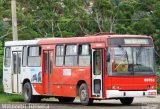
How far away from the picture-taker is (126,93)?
2302 centimetres

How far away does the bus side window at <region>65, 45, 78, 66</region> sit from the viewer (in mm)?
24984

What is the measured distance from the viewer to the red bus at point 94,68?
75.6 feet

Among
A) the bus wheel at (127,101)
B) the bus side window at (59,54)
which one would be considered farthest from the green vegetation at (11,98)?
the bus wheel at (127,101)

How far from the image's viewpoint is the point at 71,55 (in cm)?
2522

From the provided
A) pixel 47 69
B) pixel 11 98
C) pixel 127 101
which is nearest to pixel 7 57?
pixel 11 98

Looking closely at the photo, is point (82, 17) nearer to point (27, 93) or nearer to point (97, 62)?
point (27, 93)

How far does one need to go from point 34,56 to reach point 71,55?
3.09m

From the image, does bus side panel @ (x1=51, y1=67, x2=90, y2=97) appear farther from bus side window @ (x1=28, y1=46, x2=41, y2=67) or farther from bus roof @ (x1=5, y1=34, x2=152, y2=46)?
bus side window @ (x1=28, y1=46, x2=41, y2=67)

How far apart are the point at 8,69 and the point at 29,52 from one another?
6.69 feet

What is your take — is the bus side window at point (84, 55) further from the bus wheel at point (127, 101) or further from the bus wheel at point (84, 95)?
the bus wheel at point (127, 101)

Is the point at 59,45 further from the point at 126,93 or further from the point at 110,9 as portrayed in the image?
the point at 110,9

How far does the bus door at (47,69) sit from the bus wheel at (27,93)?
3.87 feet

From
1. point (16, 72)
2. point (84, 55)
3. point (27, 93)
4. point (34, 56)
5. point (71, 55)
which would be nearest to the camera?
point (84, 55)

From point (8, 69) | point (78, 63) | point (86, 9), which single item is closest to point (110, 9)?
point (86, 9)
